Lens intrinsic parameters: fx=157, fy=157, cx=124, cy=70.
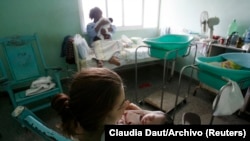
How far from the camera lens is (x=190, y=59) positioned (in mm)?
2744

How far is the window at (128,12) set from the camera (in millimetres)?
2658

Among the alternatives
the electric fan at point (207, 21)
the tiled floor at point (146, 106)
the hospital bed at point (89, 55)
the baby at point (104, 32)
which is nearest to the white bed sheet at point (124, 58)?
the hospital bed at point (89, 55)

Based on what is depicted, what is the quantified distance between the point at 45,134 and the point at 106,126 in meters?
0.24

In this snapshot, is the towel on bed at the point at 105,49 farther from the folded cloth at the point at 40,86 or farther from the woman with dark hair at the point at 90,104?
the woman with dark hair at the point at 90,104

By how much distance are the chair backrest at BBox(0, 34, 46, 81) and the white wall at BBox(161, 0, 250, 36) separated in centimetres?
232

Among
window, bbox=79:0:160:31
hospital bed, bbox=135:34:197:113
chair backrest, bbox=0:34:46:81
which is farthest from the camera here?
window, bbox=79:0:160:31

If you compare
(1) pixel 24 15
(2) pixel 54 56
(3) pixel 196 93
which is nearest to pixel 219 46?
(3) pixel 196 93

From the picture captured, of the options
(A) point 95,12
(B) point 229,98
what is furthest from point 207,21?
(A) point 95,12

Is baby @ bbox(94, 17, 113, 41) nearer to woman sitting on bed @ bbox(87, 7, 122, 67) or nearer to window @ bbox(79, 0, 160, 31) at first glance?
woman sitting on bed @ bbox(87, 7, 122, 67)

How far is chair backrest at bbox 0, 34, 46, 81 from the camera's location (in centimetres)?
189

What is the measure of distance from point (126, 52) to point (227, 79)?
156 centimetres

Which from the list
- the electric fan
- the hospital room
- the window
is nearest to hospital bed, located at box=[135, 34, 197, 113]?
the hospital room

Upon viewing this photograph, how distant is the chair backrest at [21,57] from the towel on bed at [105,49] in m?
0.80

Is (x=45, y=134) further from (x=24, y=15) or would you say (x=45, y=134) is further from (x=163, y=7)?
(x=163, y=7)
